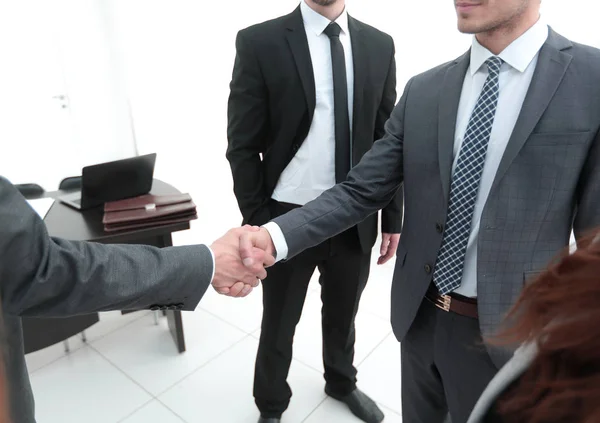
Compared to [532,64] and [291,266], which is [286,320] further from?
[532,64]

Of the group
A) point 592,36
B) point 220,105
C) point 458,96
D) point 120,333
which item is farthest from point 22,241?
point 220,105

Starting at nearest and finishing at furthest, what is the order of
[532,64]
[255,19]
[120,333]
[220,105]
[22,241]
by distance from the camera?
[22,241] < [532,64] < [120,333] < [255,19] < [220,105]

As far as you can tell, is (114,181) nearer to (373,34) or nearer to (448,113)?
(373,34)

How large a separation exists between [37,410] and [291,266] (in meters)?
1.34

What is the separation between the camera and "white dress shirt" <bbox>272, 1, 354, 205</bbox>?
146 centimetres

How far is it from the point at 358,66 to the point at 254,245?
Answer: 0.74 m

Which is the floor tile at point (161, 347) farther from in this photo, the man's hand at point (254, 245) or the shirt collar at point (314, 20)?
the shirt collar at point (314, 20)

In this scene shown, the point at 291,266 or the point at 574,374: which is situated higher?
the point at 574,374

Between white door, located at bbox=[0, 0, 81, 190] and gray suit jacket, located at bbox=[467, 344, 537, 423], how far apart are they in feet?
13.6

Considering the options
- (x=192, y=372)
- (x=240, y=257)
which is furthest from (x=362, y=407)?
(x=240, y=257)

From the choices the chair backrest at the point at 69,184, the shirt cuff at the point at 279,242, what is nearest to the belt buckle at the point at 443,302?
the shirt cuff at the point at 279,242

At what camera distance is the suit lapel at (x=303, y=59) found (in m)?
1.42

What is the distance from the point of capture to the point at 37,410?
5.93ft

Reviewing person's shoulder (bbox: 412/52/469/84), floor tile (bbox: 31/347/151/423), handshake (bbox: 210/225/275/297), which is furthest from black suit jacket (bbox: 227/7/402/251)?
floor tile (bbox: 31/347/151/423)
